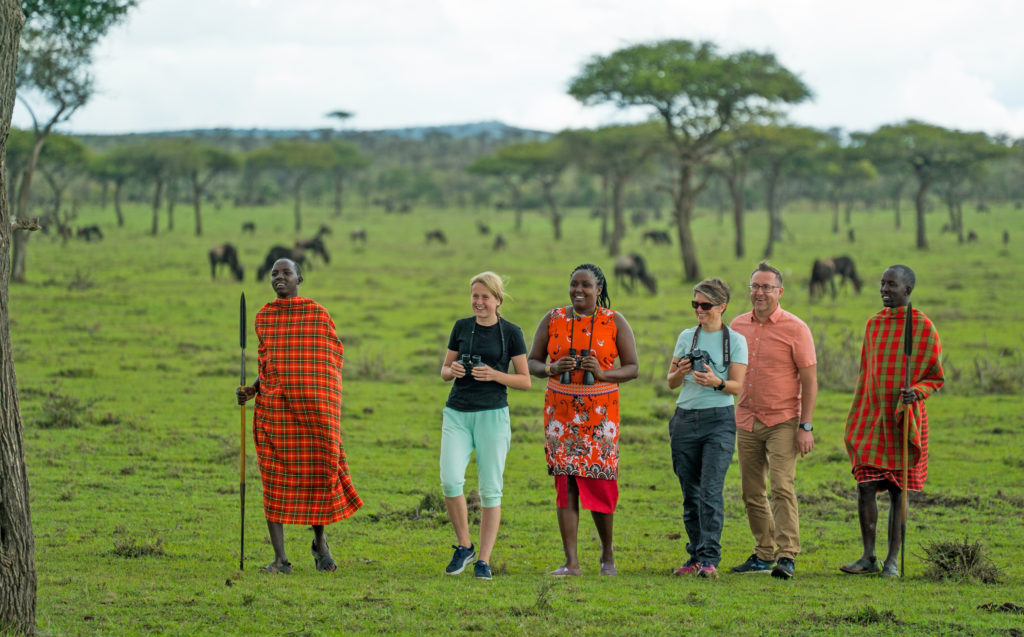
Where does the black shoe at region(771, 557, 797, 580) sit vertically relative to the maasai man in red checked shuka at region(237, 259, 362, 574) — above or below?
below

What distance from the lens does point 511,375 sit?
20.1 ft

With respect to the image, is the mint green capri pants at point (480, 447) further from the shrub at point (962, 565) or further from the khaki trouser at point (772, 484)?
the shrub at point (962, 565)

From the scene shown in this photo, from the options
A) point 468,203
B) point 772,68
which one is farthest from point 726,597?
point 468,203

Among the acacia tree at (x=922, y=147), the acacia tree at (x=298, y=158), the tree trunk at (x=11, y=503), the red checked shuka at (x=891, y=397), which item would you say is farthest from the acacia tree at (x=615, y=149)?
the tree trunk at (x=11, y=503)

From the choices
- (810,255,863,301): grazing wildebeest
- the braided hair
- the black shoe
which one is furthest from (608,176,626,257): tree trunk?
the black shoe

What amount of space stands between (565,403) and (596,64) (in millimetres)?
28134

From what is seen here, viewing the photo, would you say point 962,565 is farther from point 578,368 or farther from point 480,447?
point 480,447

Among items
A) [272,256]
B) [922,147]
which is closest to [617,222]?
[922,147]

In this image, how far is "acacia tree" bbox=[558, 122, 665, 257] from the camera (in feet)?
153

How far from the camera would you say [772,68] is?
31797mm

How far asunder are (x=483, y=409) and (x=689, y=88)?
26606mm

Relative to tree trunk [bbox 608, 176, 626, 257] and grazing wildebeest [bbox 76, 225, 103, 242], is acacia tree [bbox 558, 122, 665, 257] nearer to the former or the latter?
tree trunk [bbox 608, 176, 626, 257]

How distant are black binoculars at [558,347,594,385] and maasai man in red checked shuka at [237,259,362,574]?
132cm

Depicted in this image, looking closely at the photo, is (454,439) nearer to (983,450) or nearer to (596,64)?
(983,450)
